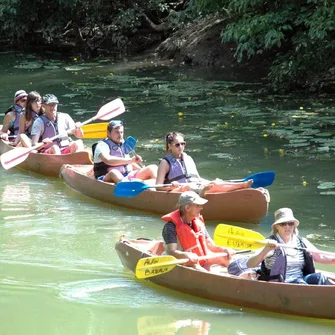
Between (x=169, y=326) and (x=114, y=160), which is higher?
(x=114, y=160)

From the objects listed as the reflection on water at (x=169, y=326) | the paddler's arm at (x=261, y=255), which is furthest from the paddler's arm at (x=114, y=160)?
the paddler's arm at (x=261, y=255)

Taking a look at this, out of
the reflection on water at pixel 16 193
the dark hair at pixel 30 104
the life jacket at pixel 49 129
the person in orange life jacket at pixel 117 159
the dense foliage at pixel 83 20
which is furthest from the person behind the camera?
the dense foliage at pixel 83 20

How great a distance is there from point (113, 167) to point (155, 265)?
3453 mm

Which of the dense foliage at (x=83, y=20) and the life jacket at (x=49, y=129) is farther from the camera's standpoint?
the dense foliage at (x=83, y=20)

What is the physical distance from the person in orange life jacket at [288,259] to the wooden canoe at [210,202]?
228 centimetres

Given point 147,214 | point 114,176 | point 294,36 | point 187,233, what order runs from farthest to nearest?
point 294,36 → point 114,176 → point 147,214 → point 187,233

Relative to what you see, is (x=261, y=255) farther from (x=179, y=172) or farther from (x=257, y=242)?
(x=179, y=172)

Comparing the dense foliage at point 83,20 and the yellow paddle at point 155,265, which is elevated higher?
the dense foliage at point 83,20

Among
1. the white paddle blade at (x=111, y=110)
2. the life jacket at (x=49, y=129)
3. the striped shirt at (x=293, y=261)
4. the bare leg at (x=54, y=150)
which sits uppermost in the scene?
the white paddle blade at (x=111, y=110)

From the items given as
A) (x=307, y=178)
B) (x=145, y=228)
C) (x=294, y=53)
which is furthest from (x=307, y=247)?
(x=294, y=53)

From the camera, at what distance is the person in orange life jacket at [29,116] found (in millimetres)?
11492

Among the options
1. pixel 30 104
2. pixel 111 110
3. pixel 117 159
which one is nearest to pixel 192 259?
pixel 117 159

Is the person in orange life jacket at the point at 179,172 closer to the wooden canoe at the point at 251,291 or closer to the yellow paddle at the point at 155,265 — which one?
the wooden canoe at the point at 251,291

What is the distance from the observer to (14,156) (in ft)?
35.6
